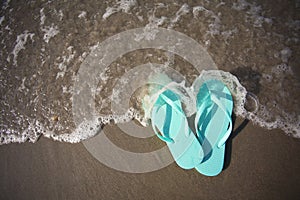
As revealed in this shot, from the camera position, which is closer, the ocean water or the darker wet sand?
the darker wet sand

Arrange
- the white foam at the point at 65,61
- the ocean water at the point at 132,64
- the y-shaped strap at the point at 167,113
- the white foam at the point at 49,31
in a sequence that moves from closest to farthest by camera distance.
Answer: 1. the y-shaped strap at the point at 167,113
2. the ocean water at the point at 132,64
3. the white foam at the point at 65,61
4. the white foam at the point at 49,31

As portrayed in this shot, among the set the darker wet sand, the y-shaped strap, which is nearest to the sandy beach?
the darker wet sand

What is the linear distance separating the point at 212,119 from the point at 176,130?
232mm

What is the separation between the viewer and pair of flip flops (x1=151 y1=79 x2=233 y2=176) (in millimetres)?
1529

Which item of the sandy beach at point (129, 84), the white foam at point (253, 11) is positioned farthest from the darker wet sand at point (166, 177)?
the white foam at point (253, 11)

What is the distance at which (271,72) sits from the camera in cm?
170

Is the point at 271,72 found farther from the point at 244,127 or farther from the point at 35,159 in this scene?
the point at 35,159

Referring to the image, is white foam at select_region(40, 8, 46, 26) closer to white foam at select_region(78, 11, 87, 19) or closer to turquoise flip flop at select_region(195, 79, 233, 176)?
white foam at select_region(78, 11, 87, 19)

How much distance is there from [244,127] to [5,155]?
150 cm

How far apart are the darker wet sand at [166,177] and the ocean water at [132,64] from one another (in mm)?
123

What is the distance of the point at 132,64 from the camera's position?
5.91 feet

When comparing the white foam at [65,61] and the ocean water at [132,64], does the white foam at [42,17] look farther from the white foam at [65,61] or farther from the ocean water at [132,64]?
the white foam at [65,61]

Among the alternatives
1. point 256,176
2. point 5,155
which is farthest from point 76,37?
point 256,176

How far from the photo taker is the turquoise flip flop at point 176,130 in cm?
154
